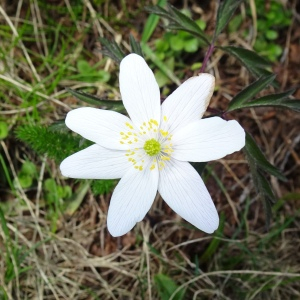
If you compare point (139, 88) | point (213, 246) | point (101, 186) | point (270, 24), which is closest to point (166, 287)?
point (213, 246)

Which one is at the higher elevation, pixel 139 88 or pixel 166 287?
pixel 139 88

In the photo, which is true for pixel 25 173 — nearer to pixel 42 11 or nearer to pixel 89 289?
pixel 89 289

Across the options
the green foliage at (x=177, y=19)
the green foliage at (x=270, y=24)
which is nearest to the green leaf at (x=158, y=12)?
the green foliage at (x=177, y=19)

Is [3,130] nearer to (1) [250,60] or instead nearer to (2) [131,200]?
(2) [131,200]

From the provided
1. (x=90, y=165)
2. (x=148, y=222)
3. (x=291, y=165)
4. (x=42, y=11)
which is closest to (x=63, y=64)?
(x=42, y=11)

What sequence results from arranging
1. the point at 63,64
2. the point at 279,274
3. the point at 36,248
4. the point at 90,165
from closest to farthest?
the point at 90,165, the point at 279,274, the point at 36,248, the point at 63,64

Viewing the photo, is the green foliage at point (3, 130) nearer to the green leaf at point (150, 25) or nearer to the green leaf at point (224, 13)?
the green leaf at point (150, 25)

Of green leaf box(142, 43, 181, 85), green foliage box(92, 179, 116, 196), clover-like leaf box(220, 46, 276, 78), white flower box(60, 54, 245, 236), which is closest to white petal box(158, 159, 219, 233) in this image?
white flower box(60, 54, 245, 236)
